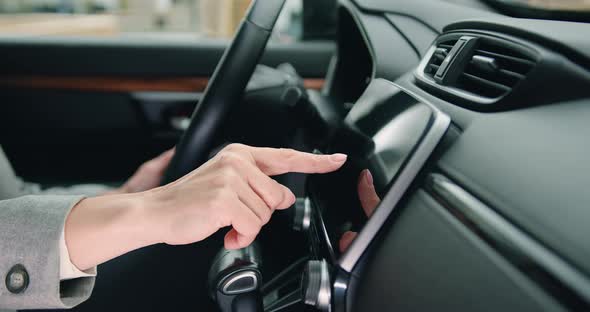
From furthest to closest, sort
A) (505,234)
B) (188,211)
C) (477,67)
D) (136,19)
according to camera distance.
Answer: (136,19) → (477,67) → (188,211) → (505,234)

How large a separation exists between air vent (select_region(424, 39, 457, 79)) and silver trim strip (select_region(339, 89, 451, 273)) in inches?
7.4

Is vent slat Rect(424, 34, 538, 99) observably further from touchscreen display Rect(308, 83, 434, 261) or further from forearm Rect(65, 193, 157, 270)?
forearm Rect(65, 193, 157, 270)

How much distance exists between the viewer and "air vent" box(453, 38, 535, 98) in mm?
494

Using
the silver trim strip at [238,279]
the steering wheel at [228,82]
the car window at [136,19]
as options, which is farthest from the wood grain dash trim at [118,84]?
the silver trim strip at [238,279]

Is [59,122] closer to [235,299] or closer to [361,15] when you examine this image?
[361,15]

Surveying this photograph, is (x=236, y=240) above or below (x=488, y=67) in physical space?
below

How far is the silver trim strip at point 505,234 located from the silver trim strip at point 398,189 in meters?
0.02

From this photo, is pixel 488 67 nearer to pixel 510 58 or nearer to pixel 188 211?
pixel 510 58

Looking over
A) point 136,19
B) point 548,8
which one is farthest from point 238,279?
point 136,19

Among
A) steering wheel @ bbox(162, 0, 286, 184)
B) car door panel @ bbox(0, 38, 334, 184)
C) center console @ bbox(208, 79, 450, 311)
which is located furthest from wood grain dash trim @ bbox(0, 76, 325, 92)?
center console @ bbox(208, 79, 450, 311)

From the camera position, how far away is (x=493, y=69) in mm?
523

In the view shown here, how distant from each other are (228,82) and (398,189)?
34 centimetres

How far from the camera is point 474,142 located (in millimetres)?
448

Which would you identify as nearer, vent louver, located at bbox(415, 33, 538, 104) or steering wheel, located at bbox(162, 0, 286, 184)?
vent louver, located at bbox(415, 33, 538, 104)
